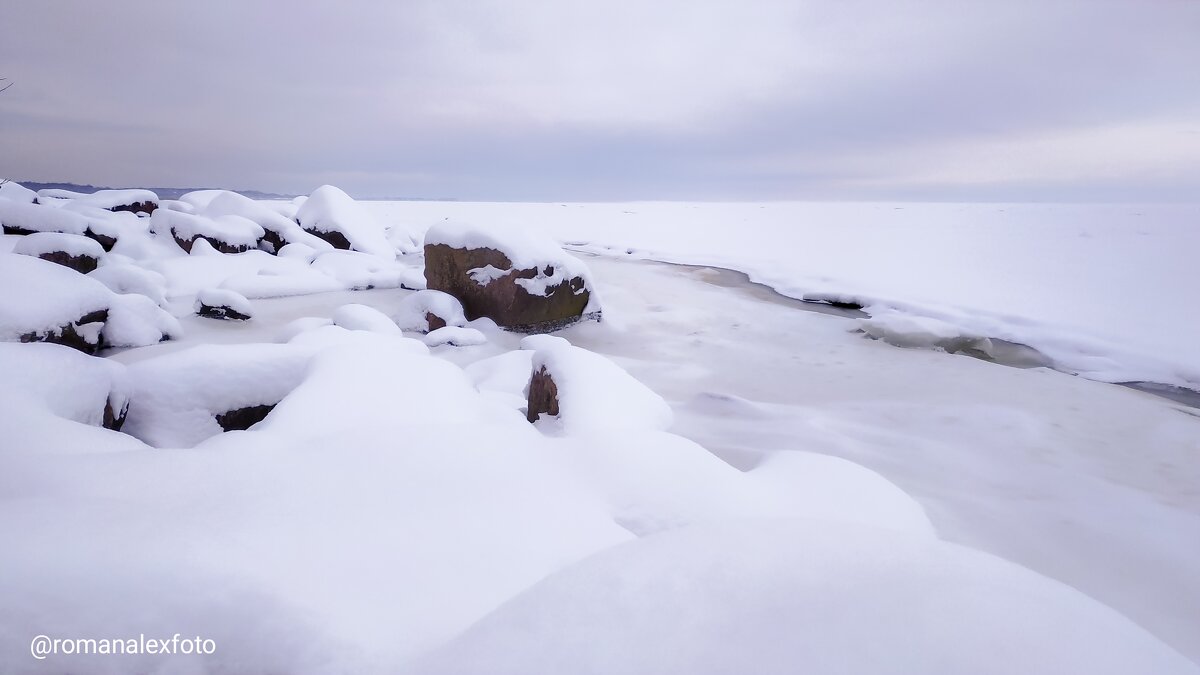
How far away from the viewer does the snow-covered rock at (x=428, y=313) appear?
6.22 metres

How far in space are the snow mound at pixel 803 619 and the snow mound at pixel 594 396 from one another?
1.47m

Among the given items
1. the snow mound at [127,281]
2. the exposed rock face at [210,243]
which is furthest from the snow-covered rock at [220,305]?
the exposed rock face at [210,243]

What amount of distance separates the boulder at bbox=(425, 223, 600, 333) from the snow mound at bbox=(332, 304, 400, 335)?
4.77 feet

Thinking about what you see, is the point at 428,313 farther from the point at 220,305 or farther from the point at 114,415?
the point at 114,415

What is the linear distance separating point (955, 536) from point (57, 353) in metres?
4.37

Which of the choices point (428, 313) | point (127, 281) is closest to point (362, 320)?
point (428, 313)

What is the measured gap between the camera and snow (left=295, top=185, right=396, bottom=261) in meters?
11.4

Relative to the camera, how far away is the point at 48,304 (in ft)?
11.5

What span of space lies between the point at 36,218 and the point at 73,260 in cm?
216

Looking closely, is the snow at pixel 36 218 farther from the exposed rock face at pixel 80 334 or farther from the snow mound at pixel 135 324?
the exposed rock face at pixel 80 334

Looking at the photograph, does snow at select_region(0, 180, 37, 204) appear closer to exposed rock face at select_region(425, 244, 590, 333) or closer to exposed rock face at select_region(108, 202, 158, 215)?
exposed rock face at select_region(108, 202, 158, 215)

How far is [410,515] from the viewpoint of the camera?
161 cm

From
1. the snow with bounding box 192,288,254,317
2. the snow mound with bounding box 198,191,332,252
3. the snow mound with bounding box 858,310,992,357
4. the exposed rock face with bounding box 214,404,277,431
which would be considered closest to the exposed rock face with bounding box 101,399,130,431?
the exposed rock face with bounding box 214,404,277,431

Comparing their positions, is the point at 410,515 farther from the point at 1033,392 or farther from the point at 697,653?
the point at 1033,392
